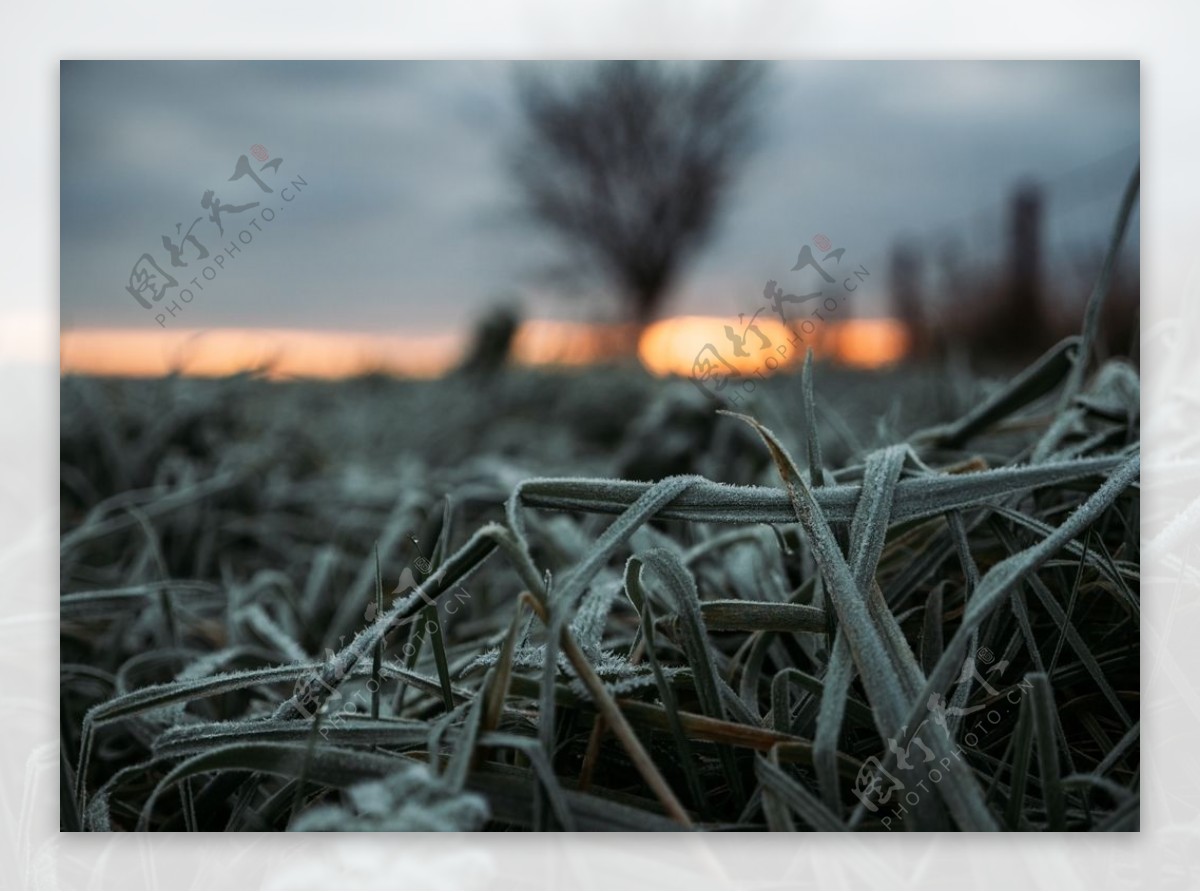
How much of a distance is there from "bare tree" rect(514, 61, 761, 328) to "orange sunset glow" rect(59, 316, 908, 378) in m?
0.32

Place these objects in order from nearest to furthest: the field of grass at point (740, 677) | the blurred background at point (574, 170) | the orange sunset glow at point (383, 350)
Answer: the field of grass at point (740, 677), the blurred background at point (574, 170), the orange sunset glow at point (383, 350)

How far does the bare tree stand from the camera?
167 cm

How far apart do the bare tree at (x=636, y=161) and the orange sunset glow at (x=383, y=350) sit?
0.32m

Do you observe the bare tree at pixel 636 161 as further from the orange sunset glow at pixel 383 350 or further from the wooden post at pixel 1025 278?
the wooden post at pixel 1025 278

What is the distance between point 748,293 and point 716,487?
147cm

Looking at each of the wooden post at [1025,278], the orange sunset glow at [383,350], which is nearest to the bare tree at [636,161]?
the orange sunset glow at [383,350]

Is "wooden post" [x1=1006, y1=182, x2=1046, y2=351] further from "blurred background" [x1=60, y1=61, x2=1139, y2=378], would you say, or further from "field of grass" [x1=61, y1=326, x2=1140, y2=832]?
"field of grass" [x1=61, y1=326, x2=1140, y2=832]

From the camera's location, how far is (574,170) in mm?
2902

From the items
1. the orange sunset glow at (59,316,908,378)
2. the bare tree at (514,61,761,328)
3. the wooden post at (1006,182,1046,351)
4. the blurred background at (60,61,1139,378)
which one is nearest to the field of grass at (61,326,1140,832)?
the orange sunset glow at (59,316,908,378)

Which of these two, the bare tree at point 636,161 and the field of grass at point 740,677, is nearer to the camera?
the field of grass at point 740,677

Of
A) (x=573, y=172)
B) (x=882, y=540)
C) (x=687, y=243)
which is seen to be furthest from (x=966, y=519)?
(x=573, y=172)

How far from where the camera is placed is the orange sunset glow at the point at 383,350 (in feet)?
4.72

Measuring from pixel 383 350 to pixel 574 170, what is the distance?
0.74 m

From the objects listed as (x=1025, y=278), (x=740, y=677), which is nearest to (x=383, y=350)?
(x=1025, y=278)
